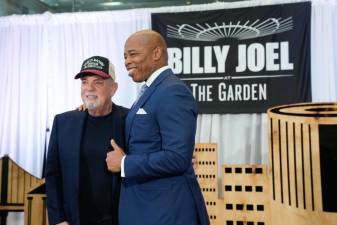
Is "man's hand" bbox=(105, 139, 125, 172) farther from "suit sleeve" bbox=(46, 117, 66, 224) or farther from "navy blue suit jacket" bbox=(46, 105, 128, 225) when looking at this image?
"suit sleeve" bbox=(46, 117, 66, 224)

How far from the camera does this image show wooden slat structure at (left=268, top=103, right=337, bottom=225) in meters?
0.56

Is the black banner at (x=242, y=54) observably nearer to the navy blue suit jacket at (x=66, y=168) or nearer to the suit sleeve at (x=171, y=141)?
the navy blue suit jacket at (x=66, y=168)

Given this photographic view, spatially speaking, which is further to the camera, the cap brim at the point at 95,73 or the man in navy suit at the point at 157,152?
the cap brim at the point at 95,73

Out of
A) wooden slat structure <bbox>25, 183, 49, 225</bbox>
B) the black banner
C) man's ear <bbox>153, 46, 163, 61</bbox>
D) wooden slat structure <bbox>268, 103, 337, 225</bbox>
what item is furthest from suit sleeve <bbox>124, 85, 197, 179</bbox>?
the black banner

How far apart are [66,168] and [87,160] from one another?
0.09 meters

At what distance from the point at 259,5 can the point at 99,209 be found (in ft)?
9.49

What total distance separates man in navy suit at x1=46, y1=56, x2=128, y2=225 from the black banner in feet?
7.59

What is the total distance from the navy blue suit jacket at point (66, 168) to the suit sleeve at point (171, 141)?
0.44m

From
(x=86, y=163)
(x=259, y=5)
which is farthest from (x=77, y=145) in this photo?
(x=259, y=5)

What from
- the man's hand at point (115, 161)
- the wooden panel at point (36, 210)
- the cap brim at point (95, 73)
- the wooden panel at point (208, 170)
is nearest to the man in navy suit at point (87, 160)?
the cap brim at point (95, 73)

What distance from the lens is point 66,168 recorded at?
162cm

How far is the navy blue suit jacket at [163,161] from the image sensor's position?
110 cm

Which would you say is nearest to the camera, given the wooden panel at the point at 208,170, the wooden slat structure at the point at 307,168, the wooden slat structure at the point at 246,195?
the wooden slat structure at the point at 307,168

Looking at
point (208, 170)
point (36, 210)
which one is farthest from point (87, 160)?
point (208, 170)
